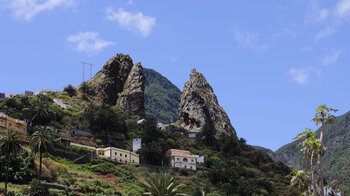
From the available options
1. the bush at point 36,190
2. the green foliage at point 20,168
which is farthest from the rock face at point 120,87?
the bush at point 36,190

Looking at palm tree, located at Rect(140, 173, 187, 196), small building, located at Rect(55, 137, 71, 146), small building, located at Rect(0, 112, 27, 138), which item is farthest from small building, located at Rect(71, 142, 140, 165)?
palm tree, located at Rect(140, 173, 187, 196)

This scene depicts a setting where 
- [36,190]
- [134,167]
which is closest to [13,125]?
[134,167]

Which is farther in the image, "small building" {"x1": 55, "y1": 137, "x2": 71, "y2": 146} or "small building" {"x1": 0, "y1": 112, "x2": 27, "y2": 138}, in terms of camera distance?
"small building" {"x1": 55, "y1": 137, "x2": 71, "y2": 146}

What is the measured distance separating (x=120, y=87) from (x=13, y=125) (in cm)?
9164

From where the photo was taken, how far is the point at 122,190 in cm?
9225

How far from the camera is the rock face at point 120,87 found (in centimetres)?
18388

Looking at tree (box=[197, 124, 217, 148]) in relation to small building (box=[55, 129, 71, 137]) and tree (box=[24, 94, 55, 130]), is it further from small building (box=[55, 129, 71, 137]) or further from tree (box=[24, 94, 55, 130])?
tree (box=[24, 94, 55, 130])

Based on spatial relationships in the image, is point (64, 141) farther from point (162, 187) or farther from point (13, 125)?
point (162, 187)

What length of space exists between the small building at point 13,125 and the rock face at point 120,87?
76.1m

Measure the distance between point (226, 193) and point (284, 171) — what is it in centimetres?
4116

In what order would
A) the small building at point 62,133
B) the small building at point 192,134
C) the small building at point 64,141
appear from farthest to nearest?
the small building at point 192,134 < the small building at point 62,133 < the small building at point 64,141

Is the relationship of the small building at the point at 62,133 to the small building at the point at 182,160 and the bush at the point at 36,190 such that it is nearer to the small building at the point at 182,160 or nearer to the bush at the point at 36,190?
the small building at the point at 182,160

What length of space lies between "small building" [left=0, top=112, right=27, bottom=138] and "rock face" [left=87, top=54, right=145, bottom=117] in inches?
2996

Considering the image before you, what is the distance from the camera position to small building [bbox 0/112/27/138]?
10211 cm
